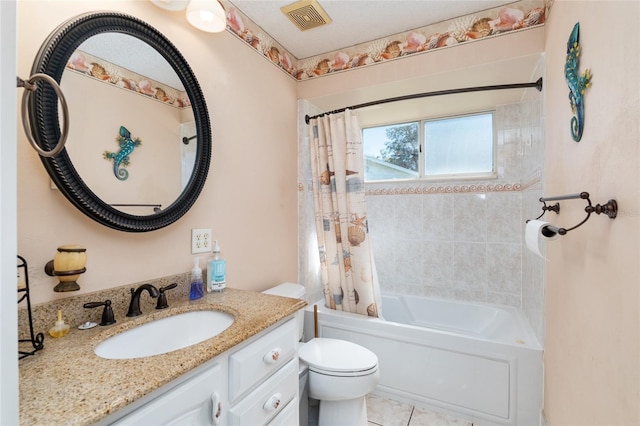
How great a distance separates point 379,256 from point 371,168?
919mm

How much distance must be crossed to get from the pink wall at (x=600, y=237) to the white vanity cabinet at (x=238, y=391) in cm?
99

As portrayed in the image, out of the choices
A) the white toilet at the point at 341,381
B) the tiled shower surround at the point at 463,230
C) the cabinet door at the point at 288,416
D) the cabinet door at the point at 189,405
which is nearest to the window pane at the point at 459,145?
the tiled shower surround at the point at 463,230

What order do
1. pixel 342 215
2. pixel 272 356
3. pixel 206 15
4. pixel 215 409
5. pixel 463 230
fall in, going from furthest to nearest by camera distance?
pixel 463 230, pixel 342 215, pixel 206 15, pixel 272 356, pixel 215 409

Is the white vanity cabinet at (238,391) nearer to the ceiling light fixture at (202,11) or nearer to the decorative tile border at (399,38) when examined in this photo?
the ceiling light fixture at (202,11)

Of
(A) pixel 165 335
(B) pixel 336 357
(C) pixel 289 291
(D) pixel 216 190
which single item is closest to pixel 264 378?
(A) pixel 165 335

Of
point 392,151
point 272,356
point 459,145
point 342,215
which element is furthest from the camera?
point 392,151

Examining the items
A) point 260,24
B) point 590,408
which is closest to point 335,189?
point 260,24

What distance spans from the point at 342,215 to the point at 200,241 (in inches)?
40.9

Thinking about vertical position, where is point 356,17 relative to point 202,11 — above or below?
above

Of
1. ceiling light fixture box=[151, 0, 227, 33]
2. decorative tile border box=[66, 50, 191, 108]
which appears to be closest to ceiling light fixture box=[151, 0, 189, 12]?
ceiling light fixture box=[151, 0, 227, 33]

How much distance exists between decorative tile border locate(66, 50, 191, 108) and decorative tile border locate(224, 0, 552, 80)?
643 millimetres

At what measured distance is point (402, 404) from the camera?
6.34 feet

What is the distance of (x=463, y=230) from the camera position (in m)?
2.55

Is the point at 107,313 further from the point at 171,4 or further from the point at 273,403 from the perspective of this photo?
the point at 171,4
